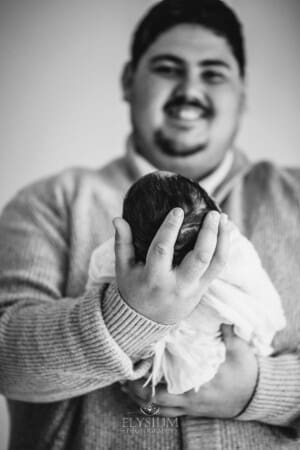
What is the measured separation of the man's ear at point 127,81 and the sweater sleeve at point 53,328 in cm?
A: 39

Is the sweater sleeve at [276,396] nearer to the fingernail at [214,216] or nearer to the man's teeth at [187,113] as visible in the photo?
the fingernail at [214,216]

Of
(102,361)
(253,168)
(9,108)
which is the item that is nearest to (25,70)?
(9,108)

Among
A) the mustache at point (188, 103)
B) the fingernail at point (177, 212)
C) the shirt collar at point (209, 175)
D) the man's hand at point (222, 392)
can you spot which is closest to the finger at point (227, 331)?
the man's hand at point (222, 392)

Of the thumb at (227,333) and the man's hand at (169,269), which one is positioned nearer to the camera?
the man's hand at (169,269)

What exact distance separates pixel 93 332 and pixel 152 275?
13 cm

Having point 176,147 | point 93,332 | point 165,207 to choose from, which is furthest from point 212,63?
point 93,332

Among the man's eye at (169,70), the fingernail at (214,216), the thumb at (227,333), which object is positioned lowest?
the thumb at (227,333)

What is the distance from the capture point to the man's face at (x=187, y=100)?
81cm

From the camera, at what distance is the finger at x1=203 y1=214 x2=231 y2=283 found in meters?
0.48

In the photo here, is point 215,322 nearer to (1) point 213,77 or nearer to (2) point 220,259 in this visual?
(2) point 220,259

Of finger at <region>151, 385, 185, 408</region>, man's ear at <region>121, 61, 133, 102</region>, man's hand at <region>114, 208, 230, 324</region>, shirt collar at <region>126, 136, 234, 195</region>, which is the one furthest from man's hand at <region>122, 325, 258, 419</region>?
man's ear at <region>121, 61, 133, 102</region>

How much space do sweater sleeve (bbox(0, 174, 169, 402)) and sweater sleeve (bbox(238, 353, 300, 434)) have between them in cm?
17

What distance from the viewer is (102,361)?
20.5 inches

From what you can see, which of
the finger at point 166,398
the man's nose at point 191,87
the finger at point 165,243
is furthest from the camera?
the man's nose at point 191,87
